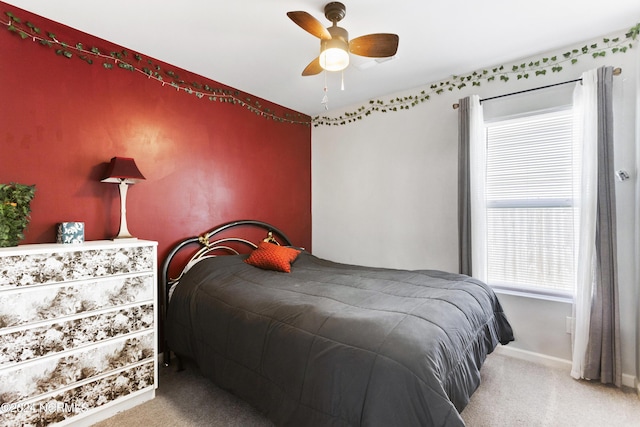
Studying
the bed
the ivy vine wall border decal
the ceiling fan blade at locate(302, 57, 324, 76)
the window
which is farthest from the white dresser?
the window

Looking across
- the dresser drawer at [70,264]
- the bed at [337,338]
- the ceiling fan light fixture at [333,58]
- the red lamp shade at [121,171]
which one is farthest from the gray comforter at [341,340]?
the ceiling fan light fixture at [333,58]

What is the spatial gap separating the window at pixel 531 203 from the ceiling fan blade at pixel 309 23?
1926 millimetres

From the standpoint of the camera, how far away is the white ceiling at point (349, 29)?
2059 mm

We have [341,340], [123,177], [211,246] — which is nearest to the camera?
[341,340]

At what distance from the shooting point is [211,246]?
3.15 meters

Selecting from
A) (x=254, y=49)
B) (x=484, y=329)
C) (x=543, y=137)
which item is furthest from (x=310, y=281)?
(x=543, y=137)

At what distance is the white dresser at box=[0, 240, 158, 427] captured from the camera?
1671mm

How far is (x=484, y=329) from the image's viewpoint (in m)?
1.97

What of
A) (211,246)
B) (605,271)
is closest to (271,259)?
(211,246)

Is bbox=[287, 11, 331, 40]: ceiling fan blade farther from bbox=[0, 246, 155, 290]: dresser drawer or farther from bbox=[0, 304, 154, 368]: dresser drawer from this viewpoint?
bbox=[0, 304, 154, 368]: dresser drawer

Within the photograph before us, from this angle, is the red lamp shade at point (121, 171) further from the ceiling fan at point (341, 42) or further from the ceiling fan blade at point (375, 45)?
the ceiling fan blade at point (375, 45)

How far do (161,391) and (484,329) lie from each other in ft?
7.69

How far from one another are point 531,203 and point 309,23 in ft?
7.83

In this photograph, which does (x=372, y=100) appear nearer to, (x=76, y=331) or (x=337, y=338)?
(x=337, y=338)
